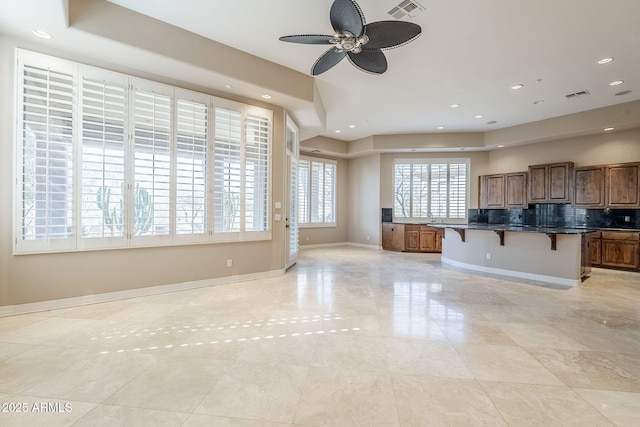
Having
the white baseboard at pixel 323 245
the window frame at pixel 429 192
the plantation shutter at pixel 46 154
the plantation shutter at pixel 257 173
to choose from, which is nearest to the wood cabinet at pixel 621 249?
the window frame at pixel 429 192

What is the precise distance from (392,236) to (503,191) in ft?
10.8

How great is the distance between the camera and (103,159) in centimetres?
369

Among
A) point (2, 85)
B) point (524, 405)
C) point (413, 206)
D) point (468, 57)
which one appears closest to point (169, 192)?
point (2, 85)

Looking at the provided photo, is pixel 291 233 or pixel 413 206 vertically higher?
pixel 413 206

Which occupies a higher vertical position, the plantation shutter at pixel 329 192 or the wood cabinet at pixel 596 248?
the plantation shutter at pixel 329 192

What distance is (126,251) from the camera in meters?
3.88

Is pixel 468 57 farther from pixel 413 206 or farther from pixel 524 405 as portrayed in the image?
pixel 413 206

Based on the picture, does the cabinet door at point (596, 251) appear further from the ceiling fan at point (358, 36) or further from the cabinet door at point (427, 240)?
the ceiling fan at point (358, 36)

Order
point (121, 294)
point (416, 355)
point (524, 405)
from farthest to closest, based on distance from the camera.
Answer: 1. point (121, 294)
2. point (416, 355)
3. point (524, 405)

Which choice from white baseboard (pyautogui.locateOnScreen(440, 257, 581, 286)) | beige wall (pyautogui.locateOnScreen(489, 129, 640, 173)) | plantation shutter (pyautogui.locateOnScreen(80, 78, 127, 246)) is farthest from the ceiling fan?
beige wall (pyautogui.locateOnScreen(489, 129, 640, 173))

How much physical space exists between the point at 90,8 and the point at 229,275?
12.4 ft

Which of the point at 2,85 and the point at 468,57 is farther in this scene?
the point at 468,57

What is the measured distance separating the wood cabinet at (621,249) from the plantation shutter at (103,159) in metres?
9.18

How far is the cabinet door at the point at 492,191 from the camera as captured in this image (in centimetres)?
798
